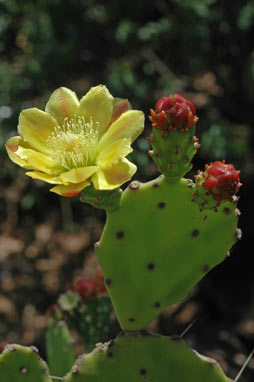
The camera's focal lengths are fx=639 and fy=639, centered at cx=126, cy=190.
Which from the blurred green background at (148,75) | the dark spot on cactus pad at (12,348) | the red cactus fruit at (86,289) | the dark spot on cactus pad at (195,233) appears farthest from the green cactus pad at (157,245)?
the blurred green background at (148,75)

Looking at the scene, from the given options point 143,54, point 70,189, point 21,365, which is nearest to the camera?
point 70,189

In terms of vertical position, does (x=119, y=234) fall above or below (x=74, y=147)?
below

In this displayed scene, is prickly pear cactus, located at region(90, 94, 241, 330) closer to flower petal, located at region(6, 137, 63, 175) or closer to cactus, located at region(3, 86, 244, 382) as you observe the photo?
cactus, located at region(3, 86, 244, 382)

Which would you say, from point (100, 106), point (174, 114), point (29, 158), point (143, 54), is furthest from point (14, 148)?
point (143, 54)

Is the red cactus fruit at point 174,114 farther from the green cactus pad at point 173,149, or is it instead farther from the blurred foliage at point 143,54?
the blurred foliage at point 143,54

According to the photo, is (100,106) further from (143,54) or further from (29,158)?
(143,54)

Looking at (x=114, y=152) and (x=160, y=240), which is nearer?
(x=114, y=152)

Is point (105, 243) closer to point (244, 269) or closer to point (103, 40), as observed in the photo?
point (244, 269)
